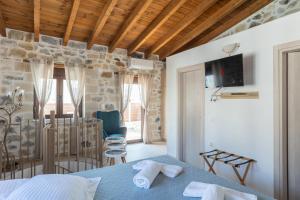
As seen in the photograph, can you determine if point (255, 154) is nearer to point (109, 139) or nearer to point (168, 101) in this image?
point (168, 101)

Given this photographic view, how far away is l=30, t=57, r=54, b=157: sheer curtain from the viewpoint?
13.7 ft

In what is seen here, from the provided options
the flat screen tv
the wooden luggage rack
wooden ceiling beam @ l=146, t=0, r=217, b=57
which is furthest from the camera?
wooden ceiling beam @ l=146, t=0, r=217, b=57

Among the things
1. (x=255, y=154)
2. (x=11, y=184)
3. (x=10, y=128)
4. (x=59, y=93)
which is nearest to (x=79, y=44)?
(x=59, y=93)

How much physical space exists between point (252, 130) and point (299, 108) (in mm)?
649

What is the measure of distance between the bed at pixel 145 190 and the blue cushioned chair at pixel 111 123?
8.97 feet

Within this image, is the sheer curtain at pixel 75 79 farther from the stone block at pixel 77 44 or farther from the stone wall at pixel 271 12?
the stone wall at pixel 271 12

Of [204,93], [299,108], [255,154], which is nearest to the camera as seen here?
[299,108]

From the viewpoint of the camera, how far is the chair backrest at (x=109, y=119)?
188 inches

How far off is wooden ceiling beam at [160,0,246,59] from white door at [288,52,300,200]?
1725 millimetres

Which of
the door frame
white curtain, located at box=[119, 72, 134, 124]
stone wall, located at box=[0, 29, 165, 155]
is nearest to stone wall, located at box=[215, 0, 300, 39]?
the door frame

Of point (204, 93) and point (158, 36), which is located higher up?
point (158, 36)

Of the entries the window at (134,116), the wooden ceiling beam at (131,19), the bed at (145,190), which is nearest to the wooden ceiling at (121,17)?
the wooden ceiling beam at (131,19)

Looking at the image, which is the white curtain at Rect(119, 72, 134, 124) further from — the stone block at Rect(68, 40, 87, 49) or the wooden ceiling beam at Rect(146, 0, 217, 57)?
the stone block at Rect(68, 40, 87, 49)

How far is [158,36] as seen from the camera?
16.4 ft
